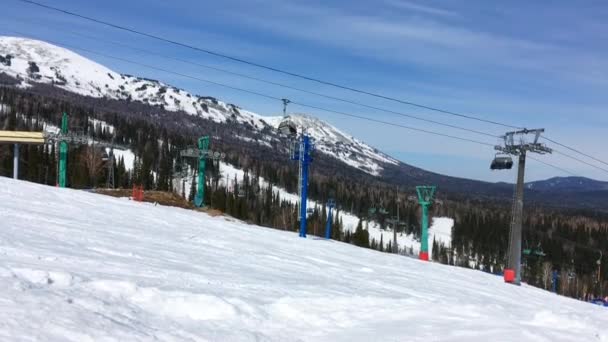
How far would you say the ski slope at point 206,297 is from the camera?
6570 mm

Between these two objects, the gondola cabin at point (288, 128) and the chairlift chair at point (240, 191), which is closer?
the gondola cabin at point (288, 128)

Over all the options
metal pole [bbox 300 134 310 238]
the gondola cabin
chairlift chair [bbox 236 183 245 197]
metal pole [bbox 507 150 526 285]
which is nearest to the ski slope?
metal pole [bbox 300 134 310 238]

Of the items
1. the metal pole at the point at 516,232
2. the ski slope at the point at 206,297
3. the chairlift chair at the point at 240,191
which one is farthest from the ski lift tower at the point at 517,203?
the chairlift chair at the point at 240,191

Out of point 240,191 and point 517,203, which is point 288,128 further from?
point 240,191

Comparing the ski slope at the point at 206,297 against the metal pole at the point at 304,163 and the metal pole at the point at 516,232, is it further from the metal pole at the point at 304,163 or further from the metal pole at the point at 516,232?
the metal pole at the point at 516,232

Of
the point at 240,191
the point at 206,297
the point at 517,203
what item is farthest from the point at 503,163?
the point at 240,191

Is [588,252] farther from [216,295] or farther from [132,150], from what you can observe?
[216,295]

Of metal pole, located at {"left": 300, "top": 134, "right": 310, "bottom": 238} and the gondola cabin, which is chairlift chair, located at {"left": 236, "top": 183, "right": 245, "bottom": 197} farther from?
metal pole, located at {"left": 300, "top": 134, "right": 310, "bottom": 238}

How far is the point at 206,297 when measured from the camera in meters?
8.59

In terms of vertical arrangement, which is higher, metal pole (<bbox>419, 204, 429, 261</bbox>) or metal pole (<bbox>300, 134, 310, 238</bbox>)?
metal pole (<bbox>300, 134, 310, 238</bbox>)

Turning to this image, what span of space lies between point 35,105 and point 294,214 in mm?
117965

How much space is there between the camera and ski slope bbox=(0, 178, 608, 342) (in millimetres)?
6570

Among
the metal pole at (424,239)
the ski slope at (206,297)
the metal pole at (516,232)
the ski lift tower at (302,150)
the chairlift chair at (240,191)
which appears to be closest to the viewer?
the ski slope at (206,297)

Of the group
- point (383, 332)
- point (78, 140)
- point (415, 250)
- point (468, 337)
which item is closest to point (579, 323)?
point (468, 337)
